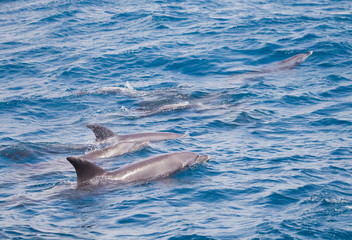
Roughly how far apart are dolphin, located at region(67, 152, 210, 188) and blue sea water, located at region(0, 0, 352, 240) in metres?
0.29

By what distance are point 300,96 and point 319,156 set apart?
21.2 ft

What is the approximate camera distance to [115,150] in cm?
1742

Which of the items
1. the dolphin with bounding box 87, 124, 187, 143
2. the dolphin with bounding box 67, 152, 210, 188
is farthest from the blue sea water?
the dolphin with bounding box 87, 124, 187, 143

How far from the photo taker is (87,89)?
25219 mm

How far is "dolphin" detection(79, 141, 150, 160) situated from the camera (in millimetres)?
17077

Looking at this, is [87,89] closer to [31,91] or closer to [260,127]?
[31,91]

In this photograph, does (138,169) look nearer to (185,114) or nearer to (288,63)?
(185,114)

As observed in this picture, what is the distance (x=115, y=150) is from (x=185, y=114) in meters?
4.83

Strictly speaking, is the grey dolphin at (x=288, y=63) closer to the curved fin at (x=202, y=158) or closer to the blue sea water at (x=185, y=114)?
the blue sea water at (x=185, y=114)

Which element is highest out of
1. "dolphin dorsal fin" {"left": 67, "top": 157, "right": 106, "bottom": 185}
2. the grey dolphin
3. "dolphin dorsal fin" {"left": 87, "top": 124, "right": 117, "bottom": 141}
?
"dolphin dorsal fin" {"left": 67, "top": 157, "right": 106, "bottom": 185}

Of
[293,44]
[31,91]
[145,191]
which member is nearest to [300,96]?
[293,44]

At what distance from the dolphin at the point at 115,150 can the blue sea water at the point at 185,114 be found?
1.29 feet

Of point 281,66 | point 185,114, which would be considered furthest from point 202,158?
point 281,66

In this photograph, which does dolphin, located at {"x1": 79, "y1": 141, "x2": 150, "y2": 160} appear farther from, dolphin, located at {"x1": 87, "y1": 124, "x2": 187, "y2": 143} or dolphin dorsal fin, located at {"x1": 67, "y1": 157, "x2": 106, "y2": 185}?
dolphin dorsal fin, located at {"x1": 67, "y1": 157, "x2": 106, "y2": 185}
